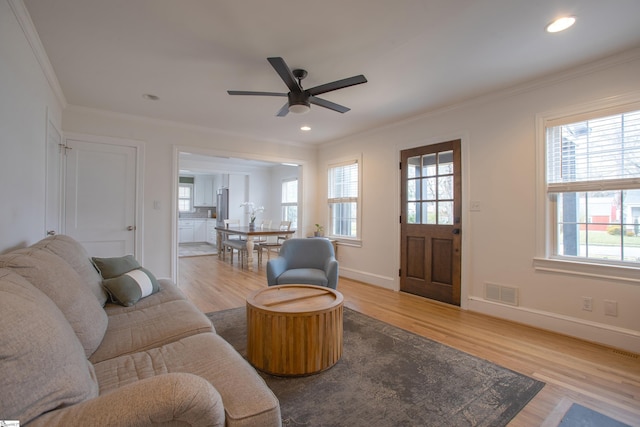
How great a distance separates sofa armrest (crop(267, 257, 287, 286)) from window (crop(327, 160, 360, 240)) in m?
1.84

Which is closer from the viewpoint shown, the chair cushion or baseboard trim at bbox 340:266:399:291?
the chair cushion

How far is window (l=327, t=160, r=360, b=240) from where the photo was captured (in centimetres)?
509

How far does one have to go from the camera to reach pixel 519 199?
3100 millimetres

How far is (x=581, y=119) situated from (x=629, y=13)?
3.10 ft

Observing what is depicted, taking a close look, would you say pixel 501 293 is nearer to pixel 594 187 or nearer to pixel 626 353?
pixel 626 353

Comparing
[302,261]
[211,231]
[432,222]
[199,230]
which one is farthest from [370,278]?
[199,230]

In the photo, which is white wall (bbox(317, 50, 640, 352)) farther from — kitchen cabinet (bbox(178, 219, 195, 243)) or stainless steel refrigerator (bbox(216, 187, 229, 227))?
kitchen cabinet (bbox(178, 219, 195, 243))

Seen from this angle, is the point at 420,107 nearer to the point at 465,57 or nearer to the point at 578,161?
the point at 465,57

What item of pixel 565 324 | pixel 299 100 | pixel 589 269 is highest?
pixel 299 100

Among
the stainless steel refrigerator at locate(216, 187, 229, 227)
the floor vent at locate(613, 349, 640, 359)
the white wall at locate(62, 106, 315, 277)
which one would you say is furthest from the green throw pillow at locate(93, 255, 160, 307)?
the stainless steel refrigerator at locate(216, 187, 229, 227)

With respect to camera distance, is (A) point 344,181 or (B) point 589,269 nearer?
(B) point 589,269

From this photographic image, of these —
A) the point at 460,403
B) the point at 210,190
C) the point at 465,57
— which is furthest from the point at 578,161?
the point at 210,190

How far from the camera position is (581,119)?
271cm

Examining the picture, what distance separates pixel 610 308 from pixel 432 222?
1.84m
